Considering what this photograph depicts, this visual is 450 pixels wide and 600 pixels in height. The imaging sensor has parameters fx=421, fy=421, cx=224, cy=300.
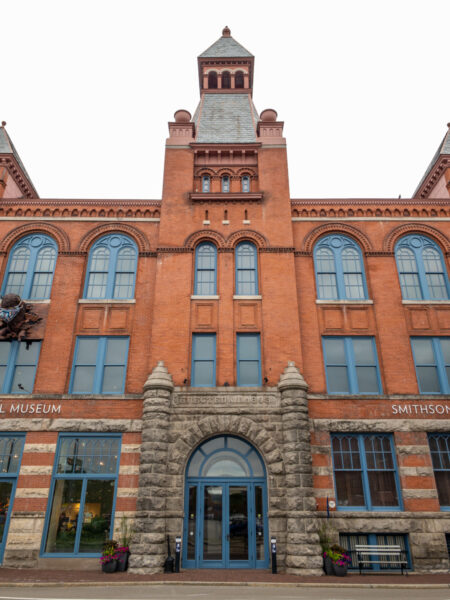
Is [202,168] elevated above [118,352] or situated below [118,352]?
above

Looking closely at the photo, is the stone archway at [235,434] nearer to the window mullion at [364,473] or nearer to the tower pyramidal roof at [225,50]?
the window mullion at [364,473]

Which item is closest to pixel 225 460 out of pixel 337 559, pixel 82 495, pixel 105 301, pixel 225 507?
pixel 225 507

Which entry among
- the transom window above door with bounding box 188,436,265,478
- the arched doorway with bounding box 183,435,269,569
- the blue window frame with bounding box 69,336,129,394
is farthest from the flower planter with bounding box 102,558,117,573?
the blue window frame with bounding box 69,336,129,394

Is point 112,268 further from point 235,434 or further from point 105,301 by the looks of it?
point 235,434

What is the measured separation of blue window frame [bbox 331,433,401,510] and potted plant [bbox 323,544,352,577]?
1.65m

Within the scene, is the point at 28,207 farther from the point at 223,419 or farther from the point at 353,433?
the point at 353,433

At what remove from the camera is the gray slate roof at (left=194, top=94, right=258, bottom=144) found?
72.0 feet

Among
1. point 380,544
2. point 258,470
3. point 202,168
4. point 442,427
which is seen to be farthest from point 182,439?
point 202,168

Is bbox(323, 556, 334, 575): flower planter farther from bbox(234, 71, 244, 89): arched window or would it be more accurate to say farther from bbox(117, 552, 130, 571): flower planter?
bbox(234, 71, 244, 89): arched window

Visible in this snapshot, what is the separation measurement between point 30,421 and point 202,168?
45.1ft

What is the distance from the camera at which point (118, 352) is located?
1750 cm

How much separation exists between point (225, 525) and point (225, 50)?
2860 cm

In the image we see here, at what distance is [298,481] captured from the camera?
46.6ft

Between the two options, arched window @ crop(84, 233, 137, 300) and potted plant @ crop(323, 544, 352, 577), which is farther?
arched window @ crop(84, 233, 137, 300)
